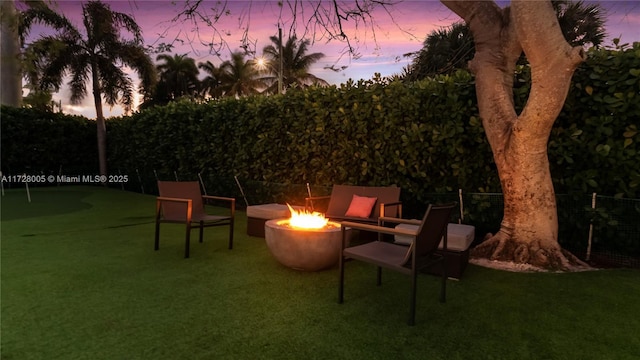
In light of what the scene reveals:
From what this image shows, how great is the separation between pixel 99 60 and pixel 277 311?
16.3m

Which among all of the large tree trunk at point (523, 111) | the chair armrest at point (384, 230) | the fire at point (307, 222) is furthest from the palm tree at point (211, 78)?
the chair armrest at point (384, 230)

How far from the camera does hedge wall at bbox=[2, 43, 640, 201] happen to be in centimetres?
439

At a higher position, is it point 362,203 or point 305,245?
point 362,203

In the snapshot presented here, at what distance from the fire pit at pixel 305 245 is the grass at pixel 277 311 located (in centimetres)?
14

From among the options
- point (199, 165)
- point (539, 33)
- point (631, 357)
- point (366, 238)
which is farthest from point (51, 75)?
point (631, 357)

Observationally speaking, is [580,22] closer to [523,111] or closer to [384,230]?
[523,111]

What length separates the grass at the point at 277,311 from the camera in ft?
7.89

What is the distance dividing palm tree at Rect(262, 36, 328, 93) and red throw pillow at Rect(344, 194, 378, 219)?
27525 mm

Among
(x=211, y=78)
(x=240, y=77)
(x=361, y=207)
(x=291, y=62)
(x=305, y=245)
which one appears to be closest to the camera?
(x=305, y=245)

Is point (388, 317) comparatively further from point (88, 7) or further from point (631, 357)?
point (88, 7)

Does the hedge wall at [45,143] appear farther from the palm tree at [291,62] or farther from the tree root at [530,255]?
the palm tree at [291,62]

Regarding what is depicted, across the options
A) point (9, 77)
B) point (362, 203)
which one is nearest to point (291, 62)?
point (9, 77)

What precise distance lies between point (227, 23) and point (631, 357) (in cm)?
548

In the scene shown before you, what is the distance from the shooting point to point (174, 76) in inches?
1282
